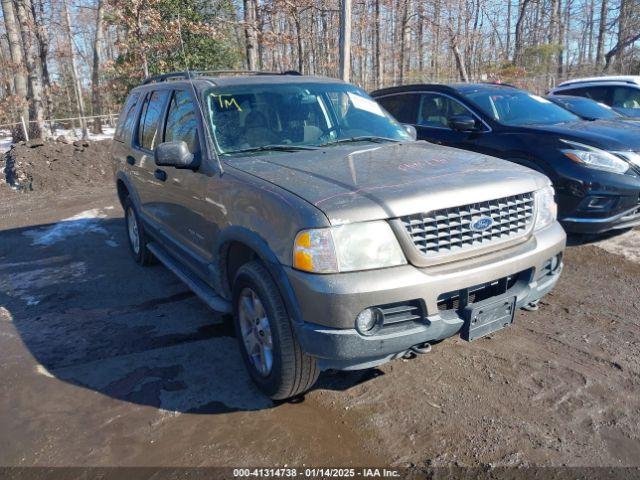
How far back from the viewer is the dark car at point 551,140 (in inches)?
209

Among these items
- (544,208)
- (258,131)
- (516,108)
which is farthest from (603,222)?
(258,131)

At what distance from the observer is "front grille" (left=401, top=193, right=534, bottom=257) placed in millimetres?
2607

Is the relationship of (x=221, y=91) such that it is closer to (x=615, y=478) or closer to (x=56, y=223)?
(x=615, y=478)

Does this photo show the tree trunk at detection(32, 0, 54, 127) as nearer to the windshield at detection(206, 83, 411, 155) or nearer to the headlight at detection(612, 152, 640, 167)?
the windshield at detection(206, 83, 411, 155)

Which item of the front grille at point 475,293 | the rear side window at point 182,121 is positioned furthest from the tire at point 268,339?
the rear side window at point 182,121

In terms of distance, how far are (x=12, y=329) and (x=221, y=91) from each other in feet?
9.00

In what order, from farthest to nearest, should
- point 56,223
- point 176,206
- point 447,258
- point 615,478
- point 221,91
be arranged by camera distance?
1. point 56,223
2. point 176,206
3. point 221,91
4. point 447,258
5. point 615,478

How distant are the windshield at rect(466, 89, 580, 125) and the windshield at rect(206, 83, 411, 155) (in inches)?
106

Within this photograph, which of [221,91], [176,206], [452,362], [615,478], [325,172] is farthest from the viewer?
[176,206]

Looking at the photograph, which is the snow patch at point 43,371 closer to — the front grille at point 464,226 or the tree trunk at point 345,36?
the front grille at point 464,226

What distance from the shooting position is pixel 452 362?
3.47 metres

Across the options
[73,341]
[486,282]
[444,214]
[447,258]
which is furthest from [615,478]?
[73,341]

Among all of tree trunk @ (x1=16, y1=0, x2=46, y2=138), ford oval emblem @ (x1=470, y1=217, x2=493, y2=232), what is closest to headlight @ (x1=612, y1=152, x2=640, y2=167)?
ford oval emblem @ (x1=470, y1=217, x2=493, y2=232)

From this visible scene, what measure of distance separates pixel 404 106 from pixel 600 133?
2.65 m
